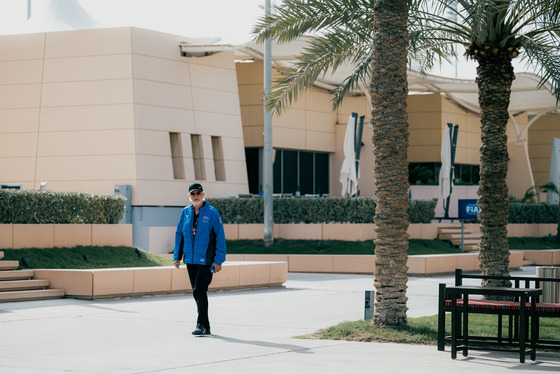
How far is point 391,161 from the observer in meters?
11.8

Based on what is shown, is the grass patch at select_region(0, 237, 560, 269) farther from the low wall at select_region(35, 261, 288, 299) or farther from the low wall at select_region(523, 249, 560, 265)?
the low wall at select_region(523, 249, 560, 265)

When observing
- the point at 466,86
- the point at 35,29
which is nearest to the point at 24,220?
the point at 35,29

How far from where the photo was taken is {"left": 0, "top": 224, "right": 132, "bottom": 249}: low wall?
1820cm

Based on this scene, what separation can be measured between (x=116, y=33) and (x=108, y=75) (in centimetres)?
141

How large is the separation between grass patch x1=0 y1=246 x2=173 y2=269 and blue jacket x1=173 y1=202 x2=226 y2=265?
6969 mm

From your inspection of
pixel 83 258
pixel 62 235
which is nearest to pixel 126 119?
pixel 62 235

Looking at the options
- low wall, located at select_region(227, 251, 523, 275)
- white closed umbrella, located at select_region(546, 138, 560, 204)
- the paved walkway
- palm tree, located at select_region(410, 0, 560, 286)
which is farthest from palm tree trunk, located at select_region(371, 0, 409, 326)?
white closed umbrella, located at select_region(546, 138, 560, 204)

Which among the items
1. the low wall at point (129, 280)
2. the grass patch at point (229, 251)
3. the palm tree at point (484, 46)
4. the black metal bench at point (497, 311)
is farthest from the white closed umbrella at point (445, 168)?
the black metal bench at point (497, 311)

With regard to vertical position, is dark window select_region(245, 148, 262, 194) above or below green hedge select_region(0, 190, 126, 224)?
above

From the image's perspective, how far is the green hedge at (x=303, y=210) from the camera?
90.8 feet

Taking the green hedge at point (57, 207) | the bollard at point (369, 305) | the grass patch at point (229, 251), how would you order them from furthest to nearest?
the green hedge at point (57, 207), the grass patch at point (229, 251), the bollard at point (369, 305)

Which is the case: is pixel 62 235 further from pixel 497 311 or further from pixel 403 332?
pixel 497 311

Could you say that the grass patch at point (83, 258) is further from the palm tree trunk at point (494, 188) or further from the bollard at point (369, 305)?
the palm tree trunk at point (494, 188)

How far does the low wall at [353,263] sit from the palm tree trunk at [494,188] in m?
9.74
